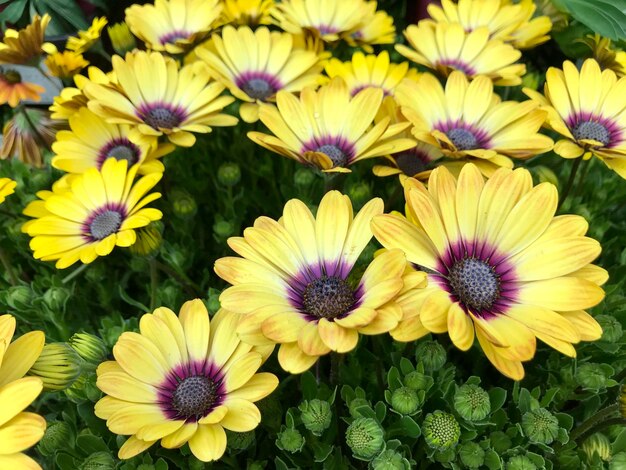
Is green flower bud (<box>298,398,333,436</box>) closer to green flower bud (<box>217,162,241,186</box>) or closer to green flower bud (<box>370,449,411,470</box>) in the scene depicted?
green flower bud (<box>370,449,411,470</box>)

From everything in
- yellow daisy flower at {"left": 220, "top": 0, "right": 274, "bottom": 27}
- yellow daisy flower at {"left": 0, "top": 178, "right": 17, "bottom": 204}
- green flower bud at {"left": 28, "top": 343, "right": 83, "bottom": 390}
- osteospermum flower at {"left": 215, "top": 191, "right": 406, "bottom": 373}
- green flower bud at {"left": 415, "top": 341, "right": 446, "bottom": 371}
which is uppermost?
yellow daisy flower at {"left": 220, "top": 0, "right": 274, "bottom": 27}

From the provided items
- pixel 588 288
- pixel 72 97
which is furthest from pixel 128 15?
pixel 588 288

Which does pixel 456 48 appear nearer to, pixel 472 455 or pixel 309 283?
pixel 309 283

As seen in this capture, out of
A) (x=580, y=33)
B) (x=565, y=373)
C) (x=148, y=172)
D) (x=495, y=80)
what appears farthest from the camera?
(x=580, y=33)

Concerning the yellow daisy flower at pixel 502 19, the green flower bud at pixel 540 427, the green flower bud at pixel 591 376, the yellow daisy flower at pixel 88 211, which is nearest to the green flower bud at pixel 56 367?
the yellow daisy flower at pixel 88 211

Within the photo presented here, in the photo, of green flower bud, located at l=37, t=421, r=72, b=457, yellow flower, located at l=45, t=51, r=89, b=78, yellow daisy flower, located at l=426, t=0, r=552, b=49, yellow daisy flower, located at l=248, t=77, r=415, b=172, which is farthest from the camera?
yellow daisy flower, located at l=426, t=0, r=552, b=49

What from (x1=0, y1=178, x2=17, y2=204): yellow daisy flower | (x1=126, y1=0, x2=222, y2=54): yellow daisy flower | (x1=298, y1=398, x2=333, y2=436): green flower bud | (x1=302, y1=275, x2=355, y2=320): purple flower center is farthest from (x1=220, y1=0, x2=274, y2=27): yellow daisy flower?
(x1=298, y1=398, x2=333, y2=436): green flower bud

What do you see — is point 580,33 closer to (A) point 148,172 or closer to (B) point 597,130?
(B) point 597,130
